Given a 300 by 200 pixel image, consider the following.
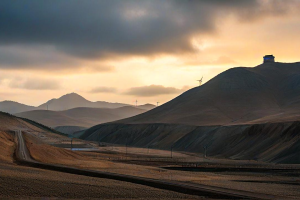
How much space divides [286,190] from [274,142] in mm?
81531

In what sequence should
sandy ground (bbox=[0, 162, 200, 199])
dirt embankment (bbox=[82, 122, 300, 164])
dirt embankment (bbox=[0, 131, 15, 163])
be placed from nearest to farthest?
1. sandy ground (bbox=[0, 162, 200, 199])
2. dirt embankment (bbox=[0, 131, 15, 163])
3. dirt embankment (bbox=[82, 122, 300, 164])

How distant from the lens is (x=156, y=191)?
55594 mm

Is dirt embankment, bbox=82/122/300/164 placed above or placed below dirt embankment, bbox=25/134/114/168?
above

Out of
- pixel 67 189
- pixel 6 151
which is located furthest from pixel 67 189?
pixel 6 151

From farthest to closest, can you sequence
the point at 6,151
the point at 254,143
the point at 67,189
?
the point at 254,143 → the point at 6,151 → the point at 67,189

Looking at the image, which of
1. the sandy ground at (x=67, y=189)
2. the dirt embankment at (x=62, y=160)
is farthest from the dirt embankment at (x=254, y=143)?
the sandy ground at (x=67, y=189)

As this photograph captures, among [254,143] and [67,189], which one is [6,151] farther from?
[254,143]

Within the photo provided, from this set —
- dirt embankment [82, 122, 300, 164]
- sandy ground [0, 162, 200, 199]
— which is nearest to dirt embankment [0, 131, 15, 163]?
sandy ground [0, 162, 200, 199]

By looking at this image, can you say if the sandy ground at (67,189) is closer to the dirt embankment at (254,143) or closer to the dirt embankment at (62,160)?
the dirt embankment at (62,160)

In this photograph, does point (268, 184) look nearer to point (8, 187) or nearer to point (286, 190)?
point (286, 190)

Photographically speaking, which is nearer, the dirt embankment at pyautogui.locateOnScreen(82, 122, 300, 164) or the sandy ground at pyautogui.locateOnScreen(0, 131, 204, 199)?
the sandy ground at pyautogui.locateOnScreen(0, 131, 204, 199)

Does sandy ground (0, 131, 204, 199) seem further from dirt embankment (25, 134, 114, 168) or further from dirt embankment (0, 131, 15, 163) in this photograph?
dirt embankment (25, 134, 114, 168)

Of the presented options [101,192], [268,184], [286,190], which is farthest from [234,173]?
[101,192]

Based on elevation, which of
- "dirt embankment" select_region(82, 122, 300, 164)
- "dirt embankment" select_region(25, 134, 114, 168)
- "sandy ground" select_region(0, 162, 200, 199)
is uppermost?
"dirt embankment" select_region(82, 122, 300, 164)
